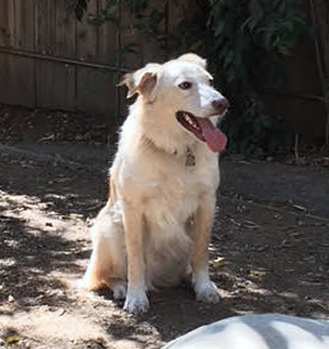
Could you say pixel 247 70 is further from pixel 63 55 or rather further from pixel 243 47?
pixel 63 55

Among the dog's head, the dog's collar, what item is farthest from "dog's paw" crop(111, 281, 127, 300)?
the dog's head

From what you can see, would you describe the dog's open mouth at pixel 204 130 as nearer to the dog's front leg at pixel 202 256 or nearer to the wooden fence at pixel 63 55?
the dog's front leg at pixel 202 256

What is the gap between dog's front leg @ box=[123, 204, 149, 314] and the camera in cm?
482

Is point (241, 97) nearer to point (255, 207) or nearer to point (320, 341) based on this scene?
point (255, 207)

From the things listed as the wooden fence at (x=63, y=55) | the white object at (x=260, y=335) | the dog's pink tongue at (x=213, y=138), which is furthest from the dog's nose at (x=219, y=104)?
the wooden fence at (x=63, y=55)

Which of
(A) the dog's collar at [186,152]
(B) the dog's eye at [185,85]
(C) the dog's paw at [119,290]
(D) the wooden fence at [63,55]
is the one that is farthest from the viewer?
(D) the wooden fence at [63,55]

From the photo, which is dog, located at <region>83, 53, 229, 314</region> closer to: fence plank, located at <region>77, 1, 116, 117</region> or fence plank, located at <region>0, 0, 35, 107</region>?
fence plank, located at <region>77, 1, 116, 117</region>

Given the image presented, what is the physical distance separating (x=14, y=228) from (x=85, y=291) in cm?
147

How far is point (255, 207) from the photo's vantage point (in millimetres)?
7207

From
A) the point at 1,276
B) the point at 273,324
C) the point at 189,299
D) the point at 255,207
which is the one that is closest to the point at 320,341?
the point at 273,324

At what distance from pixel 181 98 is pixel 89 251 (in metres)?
1.68

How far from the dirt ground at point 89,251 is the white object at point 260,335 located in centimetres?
250

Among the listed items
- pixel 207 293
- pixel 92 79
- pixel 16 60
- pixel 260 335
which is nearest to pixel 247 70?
pixel 92 79

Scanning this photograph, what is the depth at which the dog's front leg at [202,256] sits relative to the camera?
4941 millimetres
